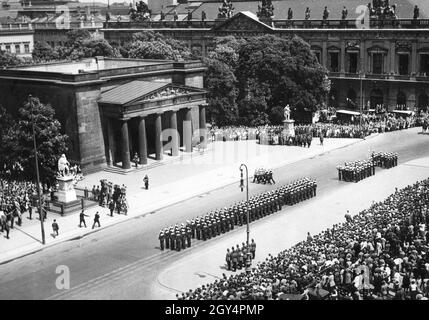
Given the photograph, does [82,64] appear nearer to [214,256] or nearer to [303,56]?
[303,56]

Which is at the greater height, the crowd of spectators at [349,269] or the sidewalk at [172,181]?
the crowd of spectators at [349,269]

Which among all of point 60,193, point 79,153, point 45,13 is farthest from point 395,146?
point 45,13

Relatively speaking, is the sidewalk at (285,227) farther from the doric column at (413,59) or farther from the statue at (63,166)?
the doric column at (413,59)

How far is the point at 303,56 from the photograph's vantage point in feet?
233

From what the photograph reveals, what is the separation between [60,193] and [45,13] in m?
111

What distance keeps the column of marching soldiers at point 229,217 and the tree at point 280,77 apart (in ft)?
90.3

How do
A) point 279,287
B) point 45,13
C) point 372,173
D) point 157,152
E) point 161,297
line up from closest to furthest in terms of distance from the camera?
point 279,287, point 161,297, point 372,173, point 157,152, point 45,13

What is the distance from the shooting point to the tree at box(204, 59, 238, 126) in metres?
67.3

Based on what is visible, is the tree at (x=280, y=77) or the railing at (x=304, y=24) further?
the railing at (x=304, y=24)

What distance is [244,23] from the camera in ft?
304

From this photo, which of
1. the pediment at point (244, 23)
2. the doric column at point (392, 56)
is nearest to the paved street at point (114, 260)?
the doric column at point (392, 56)

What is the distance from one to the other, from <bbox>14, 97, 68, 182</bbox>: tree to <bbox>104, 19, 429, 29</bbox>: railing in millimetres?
50317

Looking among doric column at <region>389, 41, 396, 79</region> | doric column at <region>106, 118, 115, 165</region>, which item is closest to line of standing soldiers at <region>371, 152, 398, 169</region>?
doric column at <region>106, 118, 115, 165</region>

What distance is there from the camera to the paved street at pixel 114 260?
27578 mm
